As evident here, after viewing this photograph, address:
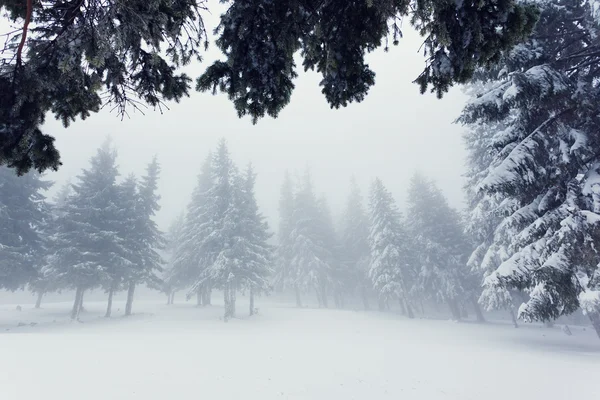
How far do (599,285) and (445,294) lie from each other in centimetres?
2848

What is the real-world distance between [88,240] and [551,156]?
30394mm

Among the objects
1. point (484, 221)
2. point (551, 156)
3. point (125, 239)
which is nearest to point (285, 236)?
point (125, 239)

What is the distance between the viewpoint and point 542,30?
9.02 meters

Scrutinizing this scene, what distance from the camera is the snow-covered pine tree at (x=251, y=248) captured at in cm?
2858

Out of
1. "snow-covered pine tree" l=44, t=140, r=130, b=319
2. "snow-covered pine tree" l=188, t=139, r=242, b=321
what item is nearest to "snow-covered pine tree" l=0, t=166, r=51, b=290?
"snow-covered pine tree" l=44, t=140, r=130, b=319

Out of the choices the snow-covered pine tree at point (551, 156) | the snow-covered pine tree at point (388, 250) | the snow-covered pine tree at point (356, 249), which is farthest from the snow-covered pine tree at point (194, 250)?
the snow-covered pine tree at point (551, 156)

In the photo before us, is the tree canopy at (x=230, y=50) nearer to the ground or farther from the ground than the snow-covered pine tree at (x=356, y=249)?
nearer to the ground

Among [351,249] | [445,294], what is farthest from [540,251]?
[351,249]

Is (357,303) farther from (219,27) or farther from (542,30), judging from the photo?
(219,27)

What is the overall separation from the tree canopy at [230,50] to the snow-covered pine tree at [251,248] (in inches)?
996

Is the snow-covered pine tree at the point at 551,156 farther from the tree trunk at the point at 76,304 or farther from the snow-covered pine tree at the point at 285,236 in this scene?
the snow-covered pine tree at the point at 285,236

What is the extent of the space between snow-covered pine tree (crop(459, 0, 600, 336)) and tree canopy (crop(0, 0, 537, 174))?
18.2ft

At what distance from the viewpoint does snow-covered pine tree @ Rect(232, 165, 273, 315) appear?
28584 millimetres

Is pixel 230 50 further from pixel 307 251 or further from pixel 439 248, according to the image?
pixel 307 251
